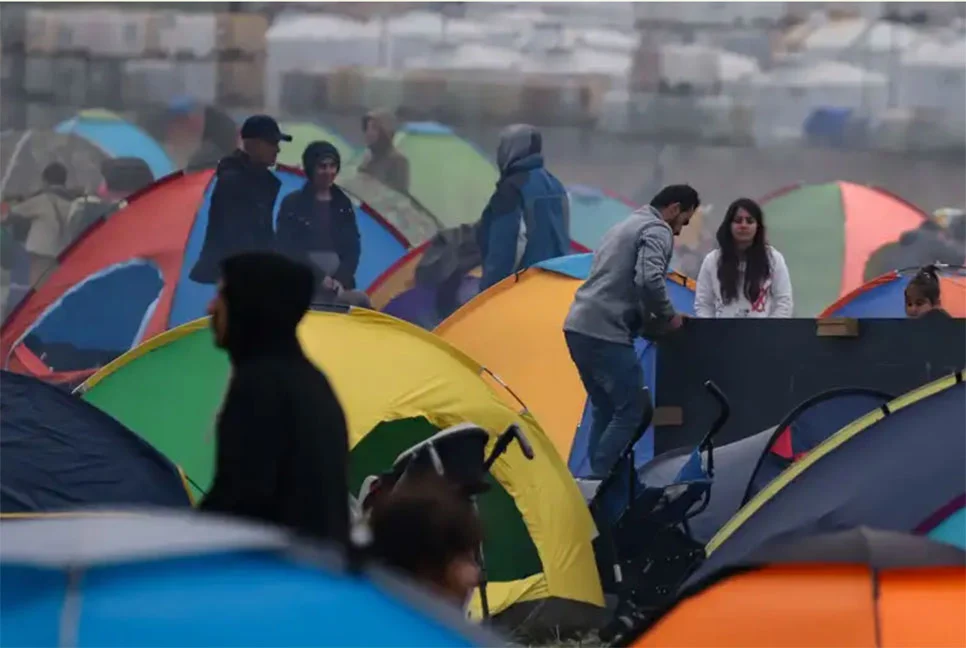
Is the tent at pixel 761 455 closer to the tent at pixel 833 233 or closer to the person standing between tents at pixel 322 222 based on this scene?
the person standing between tents at pixel 322 222

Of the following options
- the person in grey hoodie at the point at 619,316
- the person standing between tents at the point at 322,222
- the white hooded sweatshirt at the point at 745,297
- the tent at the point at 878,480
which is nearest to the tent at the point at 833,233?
the person standing between tents at the point at 322,222

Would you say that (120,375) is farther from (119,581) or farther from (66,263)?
(66,263)

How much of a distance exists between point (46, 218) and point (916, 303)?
6.78m

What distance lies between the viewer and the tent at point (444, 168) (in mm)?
12891

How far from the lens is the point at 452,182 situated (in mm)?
13164

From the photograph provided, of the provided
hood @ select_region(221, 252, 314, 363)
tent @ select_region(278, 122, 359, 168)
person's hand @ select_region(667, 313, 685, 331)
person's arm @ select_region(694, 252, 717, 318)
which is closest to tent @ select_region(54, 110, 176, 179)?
tent @ select_region(278, 122, 359, 168)

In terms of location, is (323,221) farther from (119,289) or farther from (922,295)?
(922,295)

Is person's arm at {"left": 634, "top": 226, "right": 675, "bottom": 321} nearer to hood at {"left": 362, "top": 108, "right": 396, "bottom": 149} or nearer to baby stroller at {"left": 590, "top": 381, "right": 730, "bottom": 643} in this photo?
baby stroller at {"left": 590, "top": 381, "right": 730, "bottom": 643}

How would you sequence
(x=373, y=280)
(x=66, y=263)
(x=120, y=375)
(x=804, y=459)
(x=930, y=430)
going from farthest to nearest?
(x=373, y=280)
(x=66, y=263)
(x=120, y=375)
(x=804, y=459)
(x=930, y=430)

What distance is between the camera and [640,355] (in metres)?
6.94

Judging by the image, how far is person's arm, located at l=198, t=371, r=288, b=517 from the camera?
3.09 m

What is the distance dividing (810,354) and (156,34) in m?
7.97

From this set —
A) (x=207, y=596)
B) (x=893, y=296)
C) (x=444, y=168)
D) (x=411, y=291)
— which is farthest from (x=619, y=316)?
(x=444, y=168)

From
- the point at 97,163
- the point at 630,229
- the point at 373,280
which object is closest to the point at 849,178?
the point at 373,280
